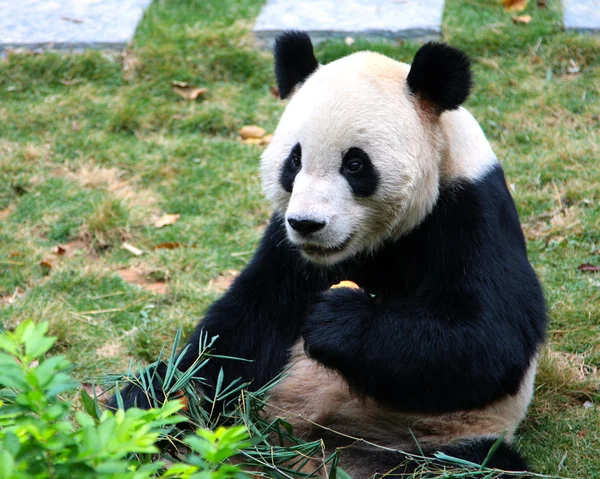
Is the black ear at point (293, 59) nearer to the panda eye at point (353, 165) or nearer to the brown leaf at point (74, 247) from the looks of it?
the panda eye at point (353, 165)

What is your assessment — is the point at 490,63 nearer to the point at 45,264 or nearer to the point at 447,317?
the point at 45,264

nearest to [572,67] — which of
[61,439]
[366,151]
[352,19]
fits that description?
[352,19]

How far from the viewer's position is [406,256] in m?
3.38

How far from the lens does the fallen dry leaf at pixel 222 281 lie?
4949 millimetres

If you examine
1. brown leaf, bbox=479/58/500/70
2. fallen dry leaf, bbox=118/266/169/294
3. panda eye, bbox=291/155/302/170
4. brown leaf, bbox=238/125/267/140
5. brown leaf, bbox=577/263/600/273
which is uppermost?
panda eye, bbox=291/155/302/170

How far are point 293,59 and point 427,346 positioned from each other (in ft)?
4.55

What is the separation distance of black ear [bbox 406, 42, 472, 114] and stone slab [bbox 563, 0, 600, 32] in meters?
4.70

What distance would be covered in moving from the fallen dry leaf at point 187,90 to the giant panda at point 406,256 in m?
3.76

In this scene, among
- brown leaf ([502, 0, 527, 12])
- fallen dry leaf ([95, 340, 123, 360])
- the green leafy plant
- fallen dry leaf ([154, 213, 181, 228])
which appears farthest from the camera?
brown leaf ([502, 0, 527, 12])

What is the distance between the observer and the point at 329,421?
11.3ft

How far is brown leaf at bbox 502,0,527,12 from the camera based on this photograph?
7.82m

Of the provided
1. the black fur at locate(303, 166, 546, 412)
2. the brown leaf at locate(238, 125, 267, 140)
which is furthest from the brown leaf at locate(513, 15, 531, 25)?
the black fur at locate(303, 166, 546, 412)

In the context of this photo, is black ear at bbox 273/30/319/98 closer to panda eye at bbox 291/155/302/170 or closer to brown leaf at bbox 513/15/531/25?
panda eye at bbox 291/155/302/170

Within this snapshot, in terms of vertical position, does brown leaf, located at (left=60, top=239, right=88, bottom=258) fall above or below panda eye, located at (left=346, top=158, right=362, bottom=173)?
below
